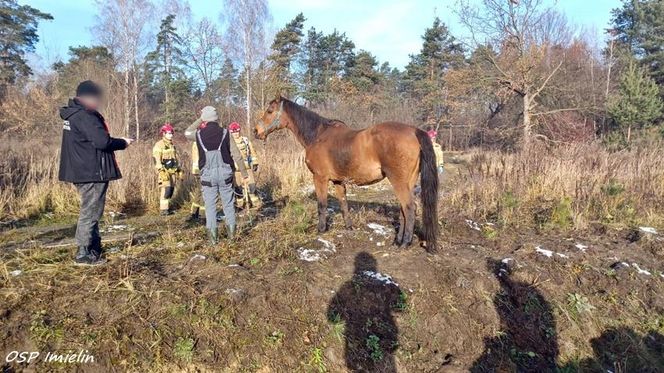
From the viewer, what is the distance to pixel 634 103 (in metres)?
22.9

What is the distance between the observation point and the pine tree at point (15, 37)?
24953 millimetres

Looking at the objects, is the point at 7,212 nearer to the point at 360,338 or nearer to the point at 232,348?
the point at 232,348

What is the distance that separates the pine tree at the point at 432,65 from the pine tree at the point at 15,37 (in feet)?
92.3

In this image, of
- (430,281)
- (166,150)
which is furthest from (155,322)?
(166,150)

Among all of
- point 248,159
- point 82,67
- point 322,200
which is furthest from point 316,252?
point 82,67

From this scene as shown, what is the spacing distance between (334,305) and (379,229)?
2.08 metres

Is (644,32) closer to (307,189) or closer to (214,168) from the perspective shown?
(307,189)

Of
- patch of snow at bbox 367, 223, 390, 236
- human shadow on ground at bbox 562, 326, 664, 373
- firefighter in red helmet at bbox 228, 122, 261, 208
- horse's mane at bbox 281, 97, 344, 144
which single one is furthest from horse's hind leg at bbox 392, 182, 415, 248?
firefighter in red helmet at bbox 228, 122, 261, 208

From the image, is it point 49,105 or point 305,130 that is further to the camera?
point 49,105

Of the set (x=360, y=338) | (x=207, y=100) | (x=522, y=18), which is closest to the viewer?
(x=360, y=338)

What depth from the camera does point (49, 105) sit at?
61.0 feet

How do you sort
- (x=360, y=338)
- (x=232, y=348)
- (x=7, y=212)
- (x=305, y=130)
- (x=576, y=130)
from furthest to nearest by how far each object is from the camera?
(x=576, y=130) → (x=7, y=212) → (x=305, y=130) → (x=360, y=338) → (x=232, y=348)

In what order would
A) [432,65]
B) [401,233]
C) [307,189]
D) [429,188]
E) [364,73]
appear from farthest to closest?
[432,65]
[364,73]
[307,189]
[401,233]
[429,188]

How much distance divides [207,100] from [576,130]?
24385 millimetres
